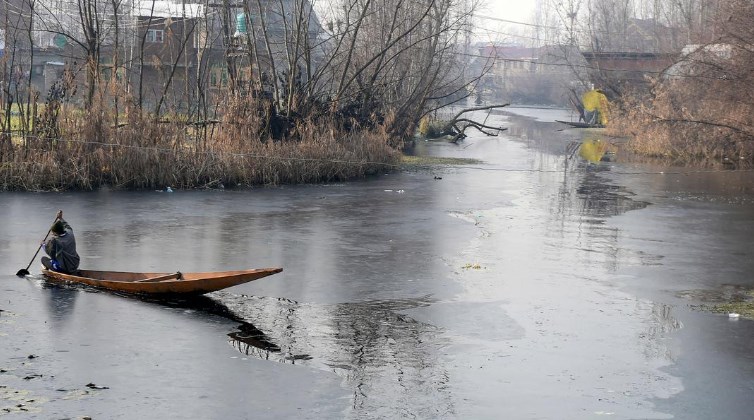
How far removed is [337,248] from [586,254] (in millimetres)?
4280

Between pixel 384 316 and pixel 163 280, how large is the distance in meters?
2.87

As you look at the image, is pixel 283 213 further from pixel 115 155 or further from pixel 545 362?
pixel 545 362

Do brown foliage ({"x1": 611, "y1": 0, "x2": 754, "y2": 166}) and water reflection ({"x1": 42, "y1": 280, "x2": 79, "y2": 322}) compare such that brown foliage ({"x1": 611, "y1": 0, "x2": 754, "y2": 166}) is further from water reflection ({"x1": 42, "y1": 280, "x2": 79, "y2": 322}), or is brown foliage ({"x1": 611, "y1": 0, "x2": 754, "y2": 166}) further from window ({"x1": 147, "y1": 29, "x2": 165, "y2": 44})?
window ({"x1": 147, "y1": 29, "x2": 165, "y2": 44})

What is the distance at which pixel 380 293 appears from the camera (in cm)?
1367

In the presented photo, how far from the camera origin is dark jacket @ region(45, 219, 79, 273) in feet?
43.4

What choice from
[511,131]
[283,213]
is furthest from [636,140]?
[283,213]

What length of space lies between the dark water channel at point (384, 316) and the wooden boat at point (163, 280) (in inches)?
6.9

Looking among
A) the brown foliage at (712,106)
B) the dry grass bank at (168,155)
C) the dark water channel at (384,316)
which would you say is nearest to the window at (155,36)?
the brown foliage at (712,106)

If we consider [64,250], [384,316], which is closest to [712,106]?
[384,316]

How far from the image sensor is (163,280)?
1272 cm

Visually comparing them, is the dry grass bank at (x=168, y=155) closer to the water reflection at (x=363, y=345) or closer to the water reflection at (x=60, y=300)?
the water reflection at (x=60, y=300)

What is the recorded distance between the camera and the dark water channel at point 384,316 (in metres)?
9.23

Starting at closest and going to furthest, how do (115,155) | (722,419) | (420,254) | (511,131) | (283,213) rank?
(722,419)
(420,254)
(283,213)
(115,155)
(511,131)

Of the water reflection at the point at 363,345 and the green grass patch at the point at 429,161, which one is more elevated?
the green grass patch at the point at 429,161
